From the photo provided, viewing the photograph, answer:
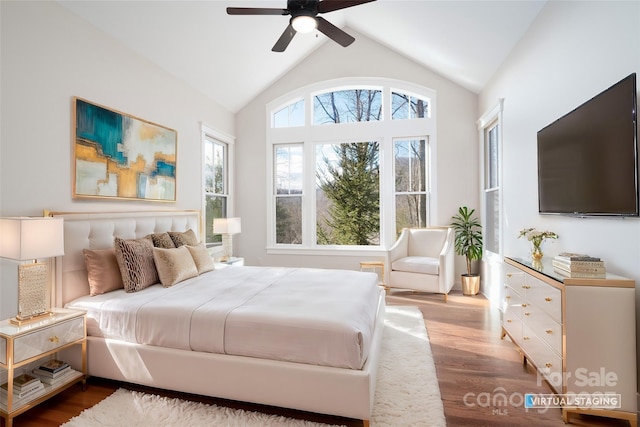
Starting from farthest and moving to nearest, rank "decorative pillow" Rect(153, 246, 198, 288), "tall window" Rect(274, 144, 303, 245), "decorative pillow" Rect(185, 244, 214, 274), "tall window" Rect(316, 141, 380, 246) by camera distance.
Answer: "tall window" Rect(274, 144, 303, 245) → "tall window" Rect(316, 141, 380, 246) → "decorative pillow" Rect(185, 244, 214, 274) → "decorative pillow" Rect(153, 246, 198, 288)

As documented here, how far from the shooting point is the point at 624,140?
6.04 feet

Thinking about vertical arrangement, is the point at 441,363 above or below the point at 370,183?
below

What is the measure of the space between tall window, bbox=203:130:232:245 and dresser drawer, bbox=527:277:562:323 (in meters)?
4.01

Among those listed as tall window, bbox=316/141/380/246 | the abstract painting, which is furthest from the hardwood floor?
tall window, bbox=316/141/380/246

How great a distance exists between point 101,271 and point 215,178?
2818mm

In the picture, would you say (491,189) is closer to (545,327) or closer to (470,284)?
(470,284)

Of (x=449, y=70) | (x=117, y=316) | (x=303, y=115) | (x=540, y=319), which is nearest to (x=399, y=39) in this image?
(x=449, y=70)

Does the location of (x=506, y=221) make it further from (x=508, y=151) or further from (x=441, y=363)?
(x=441, y=363)

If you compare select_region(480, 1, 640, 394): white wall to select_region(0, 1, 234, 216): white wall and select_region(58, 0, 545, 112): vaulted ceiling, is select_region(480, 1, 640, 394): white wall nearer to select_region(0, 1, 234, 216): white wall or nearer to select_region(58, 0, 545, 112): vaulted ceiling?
select_region(58, 0, 545, 112): vaulted ceiling

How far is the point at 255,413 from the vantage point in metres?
1.98

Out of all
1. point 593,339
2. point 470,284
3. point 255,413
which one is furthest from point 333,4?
point 470,284

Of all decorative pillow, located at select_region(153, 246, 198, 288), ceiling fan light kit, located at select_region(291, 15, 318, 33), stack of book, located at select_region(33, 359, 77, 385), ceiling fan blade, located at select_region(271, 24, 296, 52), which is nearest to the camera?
stack of book, located at select_region(33, 359, 77, 385)

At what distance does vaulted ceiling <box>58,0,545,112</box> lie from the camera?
315 cm

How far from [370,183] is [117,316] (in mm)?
4052
